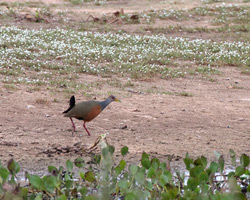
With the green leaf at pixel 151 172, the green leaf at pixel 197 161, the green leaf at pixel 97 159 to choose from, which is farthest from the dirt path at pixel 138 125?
the green leaf at pixel 151 172

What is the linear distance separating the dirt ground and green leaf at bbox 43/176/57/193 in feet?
4.50

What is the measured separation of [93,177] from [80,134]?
2065 mm

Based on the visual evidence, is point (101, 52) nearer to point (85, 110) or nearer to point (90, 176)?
point (85, 110)

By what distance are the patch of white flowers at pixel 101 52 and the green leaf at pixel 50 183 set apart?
506 cm

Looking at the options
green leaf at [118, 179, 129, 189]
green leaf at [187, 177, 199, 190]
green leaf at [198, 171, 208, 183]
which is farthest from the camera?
green leaf at [198, 171, 208, 183]

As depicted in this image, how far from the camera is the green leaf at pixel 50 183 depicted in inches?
177

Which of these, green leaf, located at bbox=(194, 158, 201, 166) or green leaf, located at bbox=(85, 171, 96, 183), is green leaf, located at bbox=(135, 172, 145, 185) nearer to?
green leaf, located at bbox=(85, 171, 96, 183)

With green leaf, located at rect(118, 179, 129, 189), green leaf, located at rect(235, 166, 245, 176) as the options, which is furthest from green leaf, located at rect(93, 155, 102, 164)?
green leaf, located at rect(235, 166, 245, 176)

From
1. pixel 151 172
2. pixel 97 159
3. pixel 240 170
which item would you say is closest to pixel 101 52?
pixel 97 159

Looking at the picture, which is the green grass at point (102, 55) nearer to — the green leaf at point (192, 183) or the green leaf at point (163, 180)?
the green leaf at point (163, 180)

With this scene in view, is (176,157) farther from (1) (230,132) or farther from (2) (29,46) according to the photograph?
(2) (29,46)

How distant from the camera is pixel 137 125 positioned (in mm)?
7629

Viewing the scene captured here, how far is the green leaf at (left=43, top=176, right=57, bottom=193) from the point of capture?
4.50 metres

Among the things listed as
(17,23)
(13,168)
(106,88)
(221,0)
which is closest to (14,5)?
(17,23)
